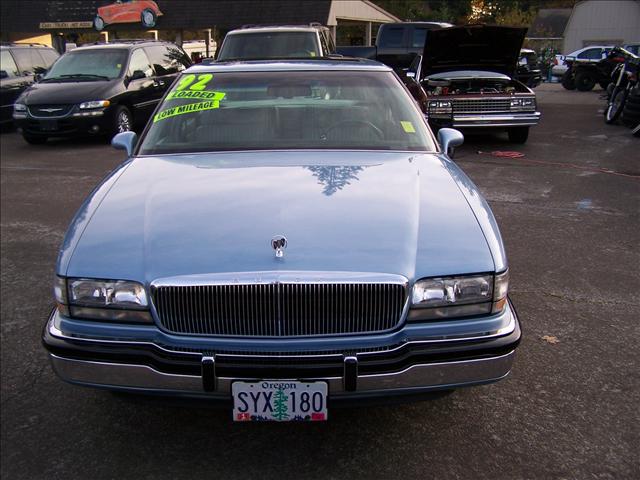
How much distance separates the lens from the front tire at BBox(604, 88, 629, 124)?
1289 centimetres

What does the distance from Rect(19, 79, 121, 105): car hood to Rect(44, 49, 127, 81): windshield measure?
379mm

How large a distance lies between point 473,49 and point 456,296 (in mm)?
9132

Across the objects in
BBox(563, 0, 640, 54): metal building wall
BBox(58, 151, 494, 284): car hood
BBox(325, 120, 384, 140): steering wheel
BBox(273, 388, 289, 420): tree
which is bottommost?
BBox(563, 0, 640, 54): metal building wall

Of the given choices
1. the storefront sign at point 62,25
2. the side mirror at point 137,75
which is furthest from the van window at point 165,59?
the storefront sign at point 62,25

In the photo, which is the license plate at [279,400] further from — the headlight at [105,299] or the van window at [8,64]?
the van window at [8,64]

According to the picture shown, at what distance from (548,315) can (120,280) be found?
2.82 metres

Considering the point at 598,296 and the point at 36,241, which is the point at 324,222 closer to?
the point at 598,296

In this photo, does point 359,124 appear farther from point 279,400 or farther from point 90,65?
point 90,65

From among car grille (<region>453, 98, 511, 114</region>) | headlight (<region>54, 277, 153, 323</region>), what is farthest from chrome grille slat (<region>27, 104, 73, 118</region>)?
headlight (<region>54, 277, 153, 323</region>)

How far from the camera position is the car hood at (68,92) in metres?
10.7

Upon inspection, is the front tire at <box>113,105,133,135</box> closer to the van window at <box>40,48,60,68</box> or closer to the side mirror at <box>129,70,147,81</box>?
the side mirror at <box>129,70,147,81</box>

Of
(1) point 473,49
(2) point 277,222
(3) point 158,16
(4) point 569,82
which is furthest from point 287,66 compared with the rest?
(3) point 158,16

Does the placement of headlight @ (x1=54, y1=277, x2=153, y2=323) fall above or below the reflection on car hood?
above

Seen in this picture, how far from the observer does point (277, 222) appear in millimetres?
2607
